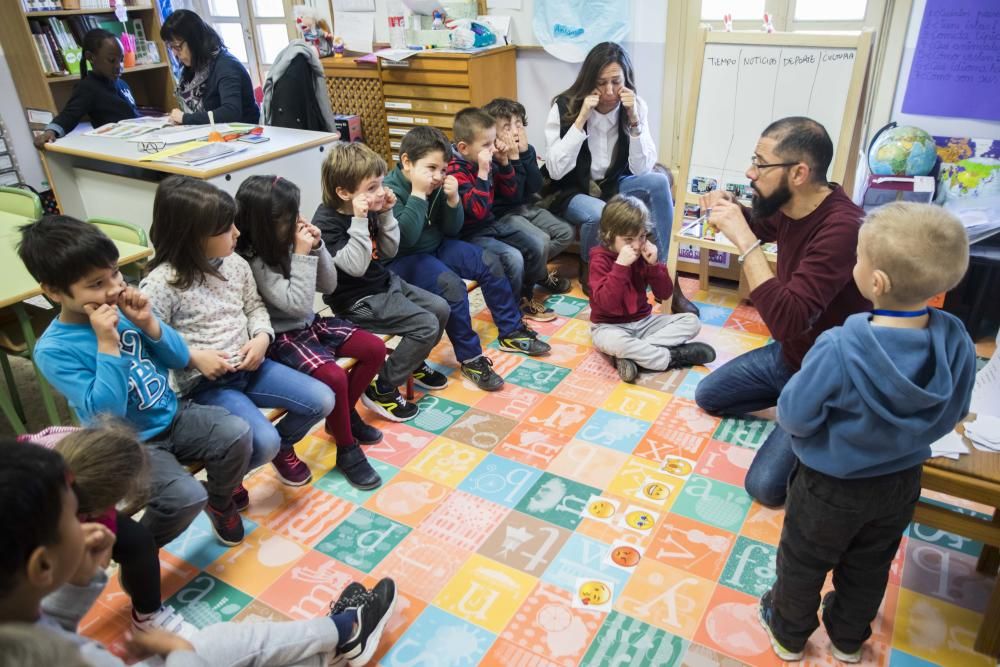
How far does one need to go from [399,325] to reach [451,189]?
23.4 inches

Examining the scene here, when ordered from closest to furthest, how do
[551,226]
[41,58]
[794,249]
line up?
1. [794,249]
2. [551,226]
3. [41,58]

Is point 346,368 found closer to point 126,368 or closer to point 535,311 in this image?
point 126,368

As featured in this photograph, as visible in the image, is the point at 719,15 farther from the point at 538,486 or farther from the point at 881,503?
the point at 881,503

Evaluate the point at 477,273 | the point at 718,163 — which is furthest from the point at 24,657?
the point at 718,163

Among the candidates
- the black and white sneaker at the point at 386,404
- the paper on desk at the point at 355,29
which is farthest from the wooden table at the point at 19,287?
the paper on desk at the point at 355,29

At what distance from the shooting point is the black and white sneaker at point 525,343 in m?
2.94

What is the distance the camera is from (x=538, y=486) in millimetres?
2182

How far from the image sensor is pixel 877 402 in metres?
1.27

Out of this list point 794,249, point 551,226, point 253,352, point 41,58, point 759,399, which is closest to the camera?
point 253,352

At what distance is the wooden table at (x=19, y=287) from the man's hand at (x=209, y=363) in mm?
522

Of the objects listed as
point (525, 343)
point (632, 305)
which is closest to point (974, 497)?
point (632, 305)

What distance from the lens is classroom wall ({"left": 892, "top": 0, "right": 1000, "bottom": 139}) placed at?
3113mm

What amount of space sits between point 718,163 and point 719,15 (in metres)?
1.25

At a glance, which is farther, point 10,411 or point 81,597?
point 10,411
